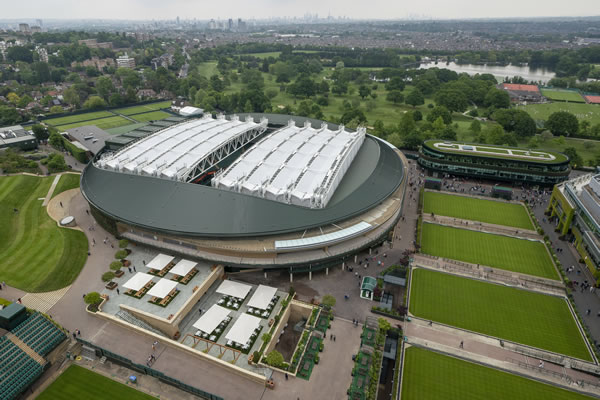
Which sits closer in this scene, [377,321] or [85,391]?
[85,391]

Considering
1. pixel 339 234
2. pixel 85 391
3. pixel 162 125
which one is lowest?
pixel 85 391

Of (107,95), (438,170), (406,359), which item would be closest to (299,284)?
(406,359)

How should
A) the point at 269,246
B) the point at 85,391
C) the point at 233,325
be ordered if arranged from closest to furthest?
the point at 85,391
the point at 233,325
the point at 269,246

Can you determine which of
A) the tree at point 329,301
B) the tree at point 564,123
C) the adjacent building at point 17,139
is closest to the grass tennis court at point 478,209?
the tree at point 329,301

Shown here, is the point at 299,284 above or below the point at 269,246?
below

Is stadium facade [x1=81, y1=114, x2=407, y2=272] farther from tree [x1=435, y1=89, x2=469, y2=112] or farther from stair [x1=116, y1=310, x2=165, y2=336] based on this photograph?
tree [x1=435, y1=89, x2=469, y2=112]

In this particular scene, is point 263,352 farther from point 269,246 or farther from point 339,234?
point 339,234
